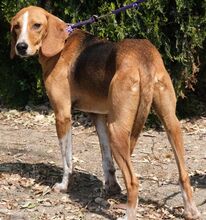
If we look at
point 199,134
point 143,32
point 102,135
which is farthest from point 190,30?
point 102,135

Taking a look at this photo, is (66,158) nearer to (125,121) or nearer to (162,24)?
(125,121)

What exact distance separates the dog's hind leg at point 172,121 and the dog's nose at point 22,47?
1.40 m

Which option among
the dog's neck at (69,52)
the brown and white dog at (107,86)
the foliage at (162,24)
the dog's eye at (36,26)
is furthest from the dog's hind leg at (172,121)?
the foliage at (162,24)

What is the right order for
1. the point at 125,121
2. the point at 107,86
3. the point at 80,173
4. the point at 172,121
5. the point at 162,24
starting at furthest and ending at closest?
1. the point at 162,24
2. the point at 80,173
3. the point at 107,86
4. the point at 172,121
5. the point at 125,121

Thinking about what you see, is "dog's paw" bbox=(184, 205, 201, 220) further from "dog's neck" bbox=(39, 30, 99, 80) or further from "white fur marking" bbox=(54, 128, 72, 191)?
"dog's neck" bbox=(39, 30, 99, 80)

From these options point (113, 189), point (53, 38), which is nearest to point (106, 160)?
point (113, 189)

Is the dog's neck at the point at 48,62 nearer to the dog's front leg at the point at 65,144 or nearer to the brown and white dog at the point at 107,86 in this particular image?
the brown and white dog at the point at 107,86

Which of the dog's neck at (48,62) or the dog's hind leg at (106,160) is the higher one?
the dog's neck at (48,62)

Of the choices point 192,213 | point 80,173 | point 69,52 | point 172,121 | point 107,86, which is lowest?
point 80,173

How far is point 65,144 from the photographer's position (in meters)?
5.60

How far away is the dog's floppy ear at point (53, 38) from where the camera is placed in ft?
18.1

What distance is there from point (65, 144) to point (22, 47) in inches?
42.0

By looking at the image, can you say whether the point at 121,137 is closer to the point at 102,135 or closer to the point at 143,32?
the point at 102,135

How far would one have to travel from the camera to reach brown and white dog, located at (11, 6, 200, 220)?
184 inches
